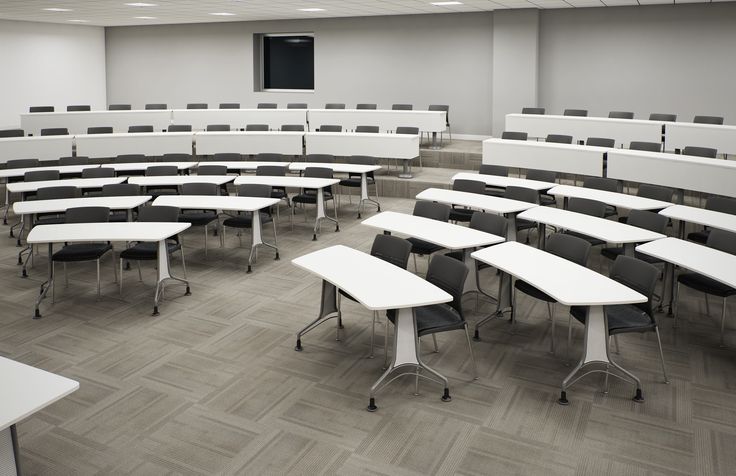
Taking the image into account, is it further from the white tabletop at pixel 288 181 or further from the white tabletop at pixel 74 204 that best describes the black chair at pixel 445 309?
the white tabletop at pixel 74 204

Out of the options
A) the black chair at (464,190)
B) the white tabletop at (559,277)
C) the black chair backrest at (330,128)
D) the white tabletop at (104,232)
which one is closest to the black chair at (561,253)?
the white tabletop at (559,277)

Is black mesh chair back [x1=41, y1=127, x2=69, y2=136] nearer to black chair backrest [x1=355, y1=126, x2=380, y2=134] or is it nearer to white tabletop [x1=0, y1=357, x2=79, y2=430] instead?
black chair backrest [x1=355, y1=126, x2=380, y2=134]

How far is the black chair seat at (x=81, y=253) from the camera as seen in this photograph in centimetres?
658

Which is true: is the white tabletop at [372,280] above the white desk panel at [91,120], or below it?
below

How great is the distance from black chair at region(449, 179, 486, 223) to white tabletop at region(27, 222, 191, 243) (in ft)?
10.7

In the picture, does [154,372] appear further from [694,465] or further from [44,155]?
[44,155]

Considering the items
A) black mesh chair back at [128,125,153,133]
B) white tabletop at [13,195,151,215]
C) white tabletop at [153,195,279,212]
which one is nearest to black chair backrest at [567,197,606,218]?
white tabletop at [153,195,279,212]

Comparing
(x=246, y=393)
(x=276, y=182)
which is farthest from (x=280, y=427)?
(x=276, y=182)

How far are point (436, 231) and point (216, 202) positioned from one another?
2819 mm

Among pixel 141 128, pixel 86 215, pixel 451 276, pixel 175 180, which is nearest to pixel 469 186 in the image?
pixel 451 276

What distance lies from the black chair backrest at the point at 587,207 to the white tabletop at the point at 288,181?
10.8 ft

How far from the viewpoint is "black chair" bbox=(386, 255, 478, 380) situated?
474cm

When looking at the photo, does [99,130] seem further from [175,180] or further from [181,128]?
[175,180]

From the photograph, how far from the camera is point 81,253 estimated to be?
261 inches
